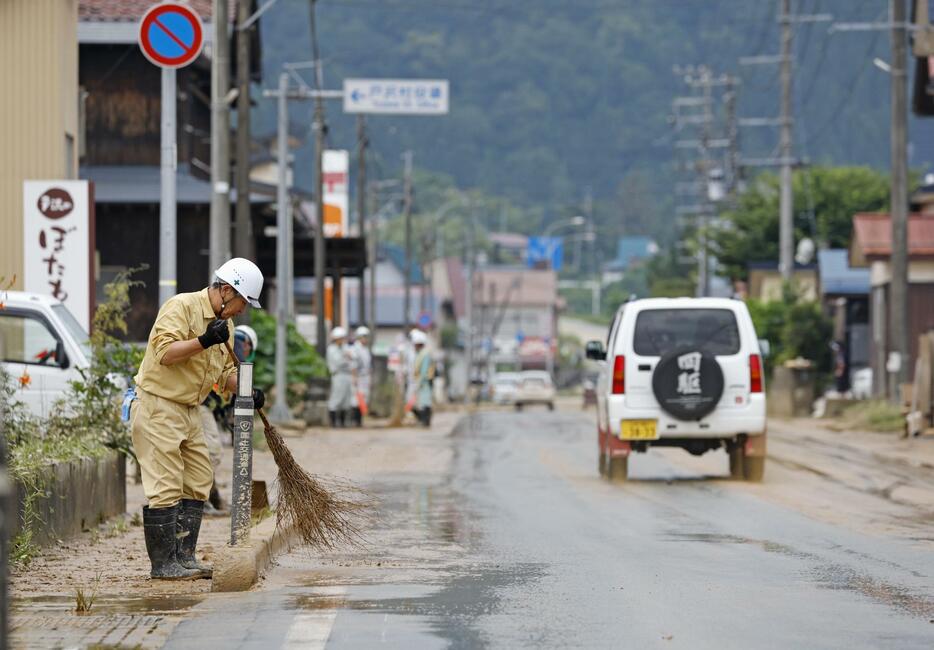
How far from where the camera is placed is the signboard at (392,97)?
41.0 metres

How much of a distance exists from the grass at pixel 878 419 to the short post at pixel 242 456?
21.3 metres

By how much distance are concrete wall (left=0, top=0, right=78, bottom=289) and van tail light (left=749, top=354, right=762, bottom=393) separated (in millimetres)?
10229

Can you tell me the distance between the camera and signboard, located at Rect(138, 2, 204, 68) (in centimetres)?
1834

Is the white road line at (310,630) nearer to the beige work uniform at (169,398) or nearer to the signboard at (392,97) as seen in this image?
the beige work uniform at (169,398)

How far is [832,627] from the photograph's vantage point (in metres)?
8.57

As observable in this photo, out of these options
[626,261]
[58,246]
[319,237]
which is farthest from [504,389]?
[626,261]

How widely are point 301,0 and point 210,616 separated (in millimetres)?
188691

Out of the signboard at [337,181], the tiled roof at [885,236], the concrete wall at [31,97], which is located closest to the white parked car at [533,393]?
the signboard at [337,181]

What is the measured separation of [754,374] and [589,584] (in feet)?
32.4

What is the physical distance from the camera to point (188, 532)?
1087cm

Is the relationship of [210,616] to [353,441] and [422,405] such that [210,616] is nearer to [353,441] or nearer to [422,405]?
[353,441]

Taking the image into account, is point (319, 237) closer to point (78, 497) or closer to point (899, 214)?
point (899, 214)

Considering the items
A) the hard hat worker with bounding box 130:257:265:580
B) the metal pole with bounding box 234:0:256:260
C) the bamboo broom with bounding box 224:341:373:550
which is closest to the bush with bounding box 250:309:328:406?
the metal pole with bounding box 234:0:256:260

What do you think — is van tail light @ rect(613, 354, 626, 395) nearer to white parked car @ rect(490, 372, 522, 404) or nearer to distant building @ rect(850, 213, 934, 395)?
distant building @ rect(850, 213, 934, 395)
